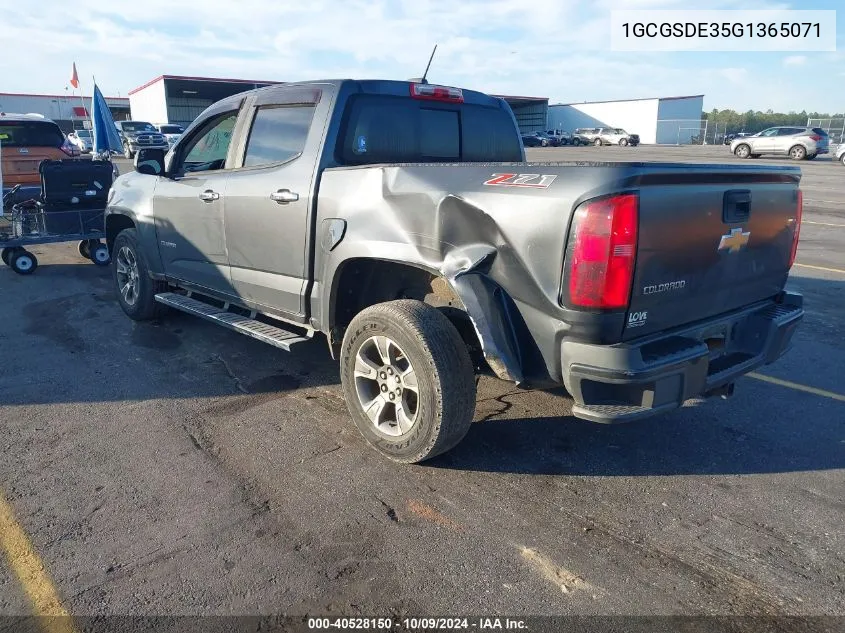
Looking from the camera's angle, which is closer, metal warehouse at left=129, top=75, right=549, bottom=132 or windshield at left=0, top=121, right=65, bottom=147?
windshield at left=0, top=121, right=65, bottom=147

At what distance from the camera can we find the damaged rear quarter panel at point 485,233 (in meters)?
2.85

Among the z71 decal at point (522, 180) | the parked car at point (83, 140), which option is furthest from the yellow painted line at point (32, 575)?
the parked car at point (83, 140)

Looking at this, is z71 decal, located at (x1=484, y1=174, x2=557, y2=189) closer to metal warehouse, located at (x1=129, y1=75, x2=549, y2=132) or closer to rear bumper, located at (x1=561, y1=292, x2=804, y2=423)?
rear bumper, located at (x1=561, y1=292, x2=804, y2=423)

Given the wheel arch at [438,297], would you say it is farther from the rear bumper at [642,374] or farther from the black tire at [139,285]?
the black tire at [139,285]

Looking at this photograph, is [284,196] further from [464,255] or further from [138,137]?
[138,137]

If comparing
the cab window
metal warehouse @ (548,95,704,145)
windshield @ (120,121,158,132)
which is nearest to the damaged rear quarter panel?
the cab window

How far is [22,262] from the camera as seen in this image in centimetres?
850

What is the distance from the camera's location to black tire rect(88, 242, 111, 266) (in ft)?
29.8

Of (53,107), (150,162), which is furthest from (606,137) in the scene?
(150,162)

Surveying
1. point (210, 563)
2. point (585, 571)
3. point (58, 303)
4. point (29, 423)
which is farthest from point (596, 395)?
point (58, 303)

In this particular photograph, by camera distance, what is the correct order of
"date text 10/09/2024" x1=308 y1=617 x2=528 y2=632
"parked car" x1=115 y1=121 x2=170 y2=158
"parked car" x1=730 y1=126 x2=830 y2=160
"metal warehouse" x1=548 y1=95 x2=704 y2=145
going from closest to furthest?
"date text 10/09/2024" x1=308 y1=617 x2=528 y2=632 → "parked car" x1=730 y1=126 x2=830 y2=160 → "parked car" x1=115 y1=121 x2=170 y2=158 → "metal warehouse" x1=548 y1=95 x2=704 y2=145

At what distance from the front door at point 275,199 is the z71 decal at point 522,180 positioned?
4.50 ft

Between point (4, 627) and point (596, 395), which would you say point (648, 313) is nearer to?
point (596, 395)

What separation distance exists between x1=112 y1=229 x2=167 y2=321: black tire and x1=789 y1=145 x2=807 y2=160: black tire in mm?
33676
